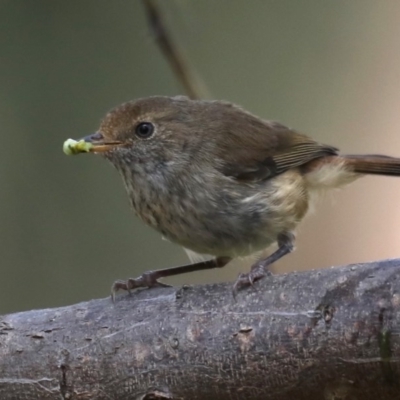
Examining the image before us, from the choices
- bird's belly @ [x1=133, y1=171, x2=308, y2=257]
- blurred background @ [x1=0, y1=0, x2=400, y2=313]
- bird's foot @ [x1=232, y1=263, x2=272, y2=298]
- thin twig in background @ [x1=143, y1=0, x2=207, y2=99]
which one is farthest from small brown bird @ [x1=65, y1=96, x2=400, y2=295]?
blurred background @ [x1=0, y1=0, x2=400, y2=313]

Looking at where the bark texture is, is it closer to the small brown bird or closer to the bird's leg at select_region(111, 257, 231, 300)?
the bird's leg at select_region(111, 257, 231, 300)

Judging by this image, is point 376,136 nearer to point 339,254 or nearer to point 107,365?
point 339,254

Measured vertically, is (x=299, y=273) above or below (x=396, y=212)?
below

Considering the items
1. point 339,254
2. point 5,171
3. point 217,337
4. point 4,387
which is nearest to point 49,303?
point 5,171

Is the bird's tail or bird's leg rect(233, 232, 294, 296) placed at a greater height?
the bird's tail

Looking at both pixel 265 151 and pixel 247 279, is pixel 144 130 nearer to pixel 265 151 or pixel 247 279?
pixel 265 151

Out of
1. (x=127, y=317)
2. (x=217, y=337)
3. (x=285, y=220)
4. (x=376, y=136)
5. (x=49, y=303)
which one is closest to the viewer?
(x=217, y=337)

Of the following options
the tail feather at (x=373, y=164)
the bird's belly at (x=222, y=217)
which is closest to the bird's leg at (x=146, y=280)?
the bird's belly at (x=222, y=217)

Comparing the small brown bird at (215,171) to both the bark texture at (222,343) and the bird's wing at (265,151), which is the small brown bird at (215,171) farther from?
the bark texture at (222,343)
